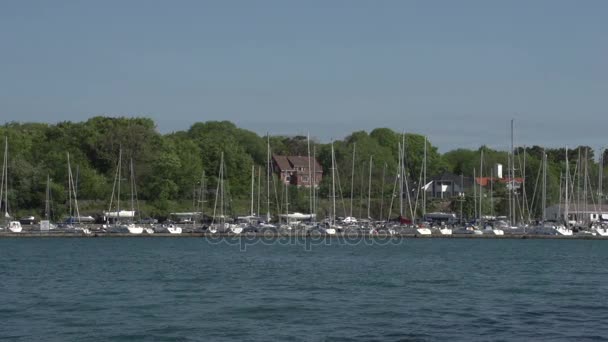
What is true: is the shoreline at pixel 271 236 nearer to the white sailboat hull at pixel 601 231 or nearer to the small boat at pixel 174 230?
the small boat at pixel 174 230

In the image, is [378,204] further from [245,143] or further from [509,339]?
[509,339]

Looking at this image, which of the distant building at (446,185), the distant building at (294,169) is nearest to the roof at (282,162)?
the distant building at (294,169)

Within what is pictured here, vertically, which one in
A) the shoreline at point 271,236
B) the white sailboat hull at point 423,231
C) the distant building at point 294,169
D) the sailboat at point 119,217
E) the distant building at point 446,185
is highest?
the distant building at point 294,169

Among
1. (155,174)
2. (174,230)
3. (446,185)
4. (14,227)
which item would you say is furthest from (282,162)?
(14,227)

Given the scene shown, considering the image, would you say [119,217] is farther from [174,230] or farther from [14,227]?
[14,227]

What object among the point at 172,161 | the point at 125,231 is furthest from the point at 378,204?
the point at 125,231

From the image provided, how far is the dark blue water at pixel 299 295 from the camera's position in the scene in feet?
100

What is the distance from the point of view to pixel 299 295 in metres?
40.3

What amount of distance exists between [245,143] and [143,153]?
33.5m

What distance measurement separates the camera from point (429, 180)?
14738cm

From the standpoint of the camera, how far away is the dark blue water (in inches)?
1200

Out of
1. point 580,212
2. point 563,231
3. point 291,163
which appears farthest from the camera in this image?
point 291,163

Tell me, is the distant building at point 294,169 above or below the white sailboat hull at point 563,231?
above

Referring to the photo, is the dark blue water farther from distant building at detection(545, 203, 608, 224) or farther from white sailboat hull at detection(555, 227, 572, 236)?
distant building at detection(545, 203, 608, 224)
